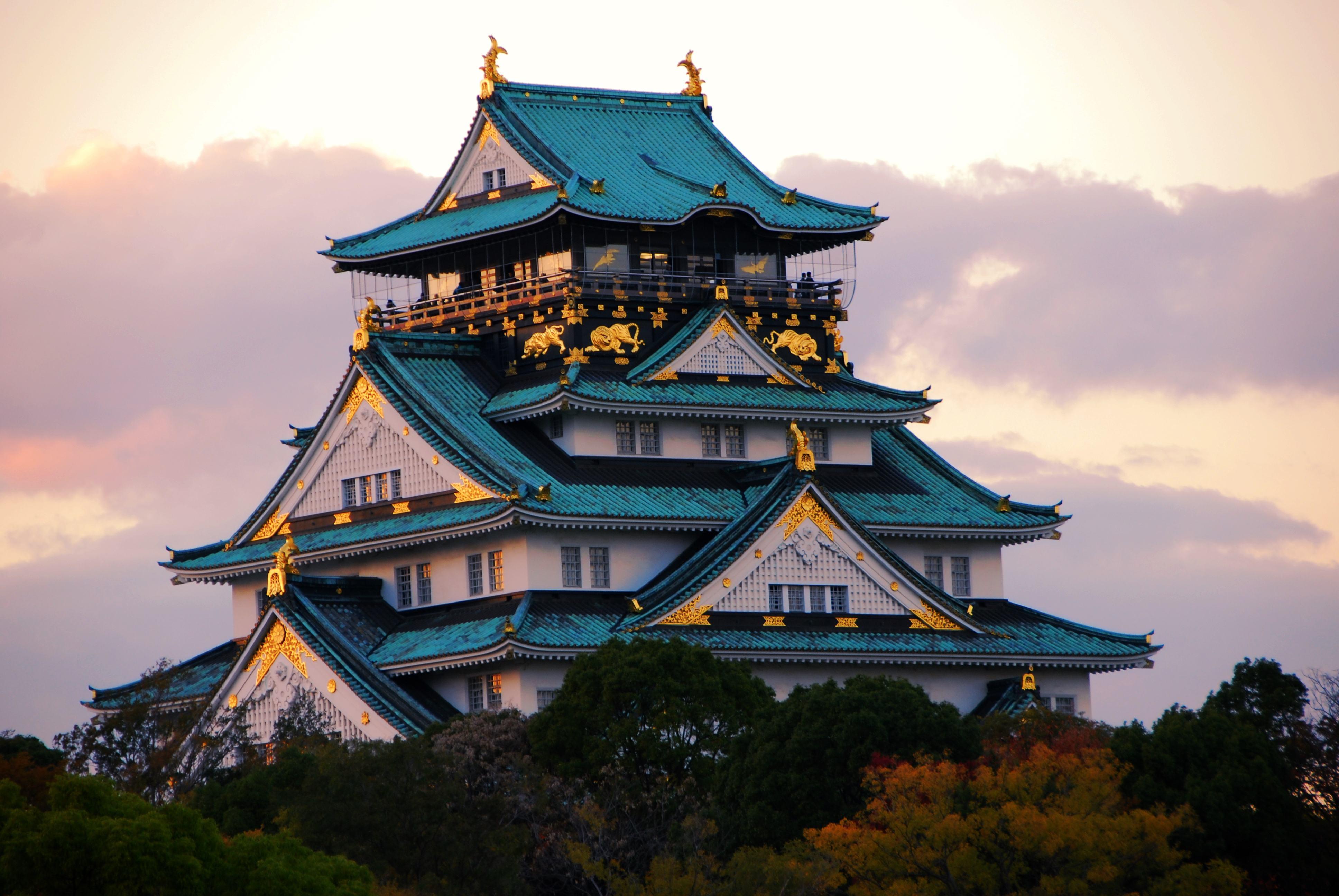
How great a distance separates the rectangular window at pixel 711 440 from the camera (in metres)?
68.6

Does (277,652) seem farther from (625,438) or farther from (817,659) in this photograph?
(817,659)

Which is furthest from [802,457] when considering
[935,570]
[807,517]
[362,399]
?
[362,399]

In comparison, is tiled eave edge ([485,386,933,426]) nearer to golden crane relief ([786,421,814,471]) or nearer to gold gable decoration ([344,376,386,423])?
golden crane relief ([786,421,814,471])

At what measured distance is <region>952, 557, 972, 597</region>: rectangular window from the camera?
70.3 m

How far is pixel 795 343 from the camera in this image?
235 ft

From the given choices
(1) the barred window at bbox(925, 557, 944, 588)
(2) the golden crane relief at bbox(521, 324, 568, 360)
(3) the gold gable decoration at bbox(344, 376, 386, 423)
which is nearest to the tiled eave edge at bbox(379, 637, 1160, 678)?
(1) the barred window at bbox(925, 557, 944, 588)

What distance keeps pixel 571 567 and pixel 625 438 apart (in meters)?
4.95

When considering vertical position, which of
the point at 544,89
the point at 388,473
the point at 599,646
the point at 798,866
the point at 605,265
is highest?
the point at 544,89

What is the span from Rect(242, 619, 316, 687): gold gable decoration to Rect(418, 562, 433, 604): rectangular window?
4.90 metres

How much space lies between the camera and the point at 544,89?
76000 mm

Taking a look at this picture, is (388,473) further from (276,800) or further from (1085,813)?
(1085,813)

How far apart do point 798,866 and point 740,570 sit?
18.9 meters

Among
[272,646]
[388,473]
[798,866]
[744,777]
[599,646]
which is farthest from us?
[388,473]

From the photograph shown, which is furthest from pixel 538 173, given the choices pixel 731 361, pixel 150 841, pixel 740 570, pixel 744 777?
pixel 150 841
